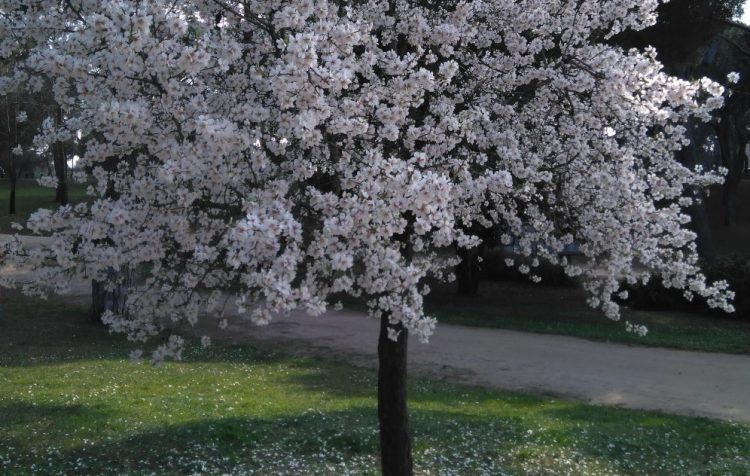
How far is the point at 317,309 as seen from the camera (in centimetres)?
361

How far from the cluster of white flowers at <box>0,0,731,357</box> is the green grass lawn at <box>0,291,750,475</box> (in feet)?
5.77

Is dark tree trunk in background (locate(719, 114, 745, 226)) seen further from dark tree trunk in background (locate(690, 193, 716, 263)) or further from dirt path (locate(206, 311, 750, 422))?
dirt path (locate(206, 311, 750, 422))

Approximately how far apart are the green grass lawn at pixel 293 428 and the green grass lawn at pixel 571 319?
522 centimetres

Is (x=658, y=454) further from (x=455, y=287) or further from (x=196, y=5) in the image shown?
(x=455, y=287)

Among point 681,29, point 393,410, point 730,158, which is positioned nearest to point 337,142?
point 393,410

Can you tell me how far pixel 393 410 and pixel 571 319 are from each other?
499 inches

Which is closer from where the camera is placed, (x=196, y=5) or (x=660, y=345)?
(x=196, y=5)

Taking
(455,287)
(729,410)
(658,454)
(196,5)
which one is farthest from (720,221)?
(196,5)

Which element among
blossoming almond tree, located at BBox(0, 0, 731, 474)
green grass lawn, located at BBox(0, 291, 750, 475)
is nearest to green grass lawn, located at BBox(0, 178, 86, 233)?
green grass lawn, located at BBox(0, 291, 750, 475)

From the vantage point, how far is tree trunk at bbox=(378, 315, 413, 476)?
5559 millimetres

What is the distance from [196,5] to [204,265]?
1.57 meters

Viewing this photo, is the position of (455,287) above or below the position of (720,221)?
below

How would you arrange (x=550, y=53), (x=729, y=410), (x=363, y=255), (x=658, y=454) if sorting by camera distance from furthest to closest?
1. (x=729, y=410)
2. (x=658, y=454)
3. (x=550, y=53)
4. (x=363, y=255)

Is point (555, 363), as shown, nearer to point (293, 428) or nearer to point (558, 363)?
point (558, 363)
